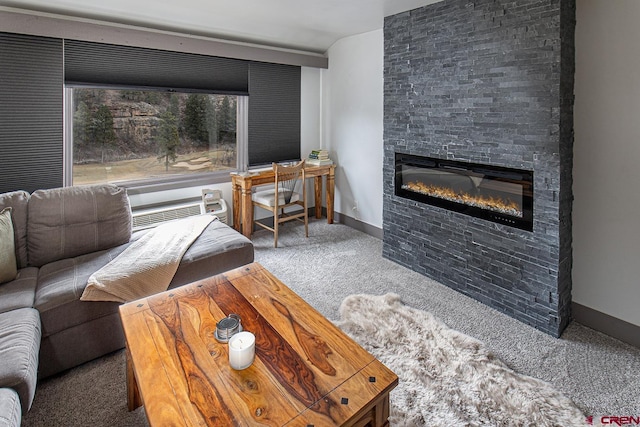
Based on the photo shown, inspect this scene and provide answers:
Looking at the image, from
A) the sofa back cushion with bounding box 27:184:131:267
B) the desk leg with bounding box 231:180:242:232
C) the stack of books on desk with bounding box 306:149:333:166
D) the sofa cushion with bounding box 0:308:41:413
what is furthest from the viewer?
the stack of books on desk with bounding box 306:149:333:166

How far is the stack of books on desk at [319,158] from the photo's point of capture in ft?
15.0

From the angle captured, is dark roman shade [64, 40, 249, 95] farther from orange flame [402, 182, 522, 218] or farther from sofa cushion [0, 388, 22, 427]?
sofa cushion [0, 388, 22, 427]

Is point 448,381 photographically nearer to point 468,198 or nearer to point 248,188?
point 468,198

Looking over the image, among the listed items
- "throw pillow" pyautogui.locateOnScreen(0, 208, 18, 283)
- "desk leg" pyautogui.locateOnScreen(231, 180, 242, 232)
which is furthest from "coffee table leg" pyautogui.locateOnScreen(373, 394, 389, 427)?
"desk leg" pyautogui.locateOnScreen(231, 180, 242, 232)

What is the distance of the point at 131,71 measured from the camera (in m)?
3.41

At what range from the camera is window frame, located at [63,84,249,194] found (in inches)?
127

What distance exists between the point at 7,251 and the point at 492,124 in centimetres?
319

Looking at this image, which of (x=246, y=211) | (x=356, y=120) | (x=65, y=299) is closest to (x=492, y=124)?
(x=356, y=120)

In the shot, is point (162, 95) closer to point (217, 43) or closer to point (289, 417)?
point (217, 43)

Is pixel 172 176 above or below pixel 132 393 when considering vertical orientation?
above

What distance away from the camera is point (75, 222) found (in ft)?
8.16

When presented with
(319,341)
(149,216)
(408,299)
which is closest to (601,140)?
(408,299)

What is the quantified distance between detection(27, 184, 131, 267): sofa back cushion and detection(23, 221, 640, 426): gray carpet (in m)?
0.83

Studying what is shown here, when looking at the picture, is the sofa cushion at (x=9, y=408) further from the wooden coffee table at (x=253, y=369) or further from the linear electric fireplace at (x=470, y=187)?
the linear electric fireplace at (x=470, y=187)
